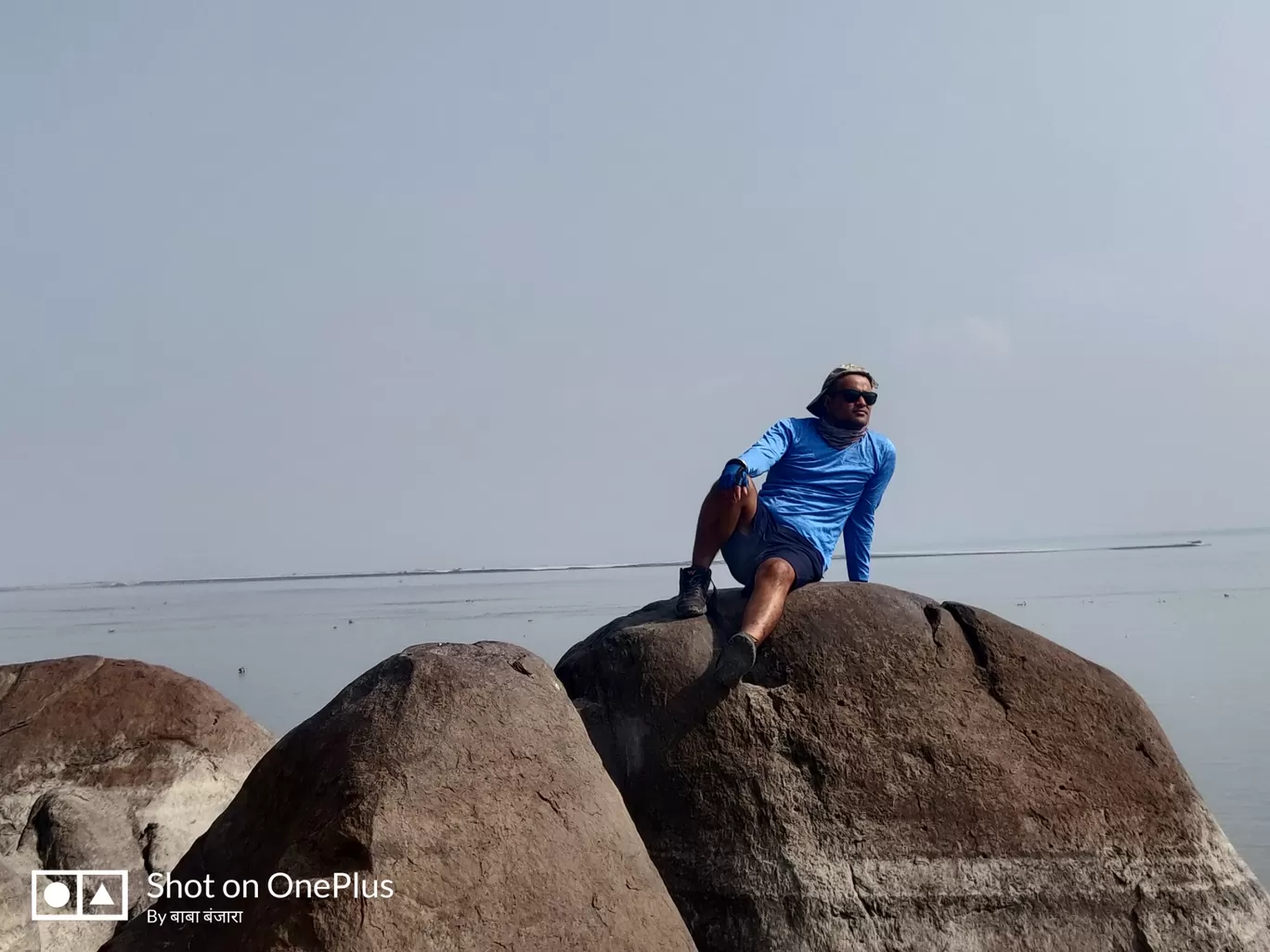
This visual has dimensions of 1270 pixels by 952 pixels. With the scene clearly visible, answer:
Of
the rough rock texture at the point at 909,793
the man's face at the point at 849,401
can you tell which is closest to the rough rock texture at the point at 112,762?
the rough rock texture at the point at 909,793

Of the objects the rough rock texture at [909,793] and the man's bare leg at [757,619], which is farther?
the man's bare leg at [757,619]

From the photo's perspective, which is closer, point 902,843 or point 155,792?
point 902,843

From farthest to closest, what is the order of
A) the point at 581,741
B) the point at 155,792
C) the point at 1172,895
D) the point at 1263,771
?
the point at 1263,771, the point at 155,792, the point at 1172,895, the point at 581,741

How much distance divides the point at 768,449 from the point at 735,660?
46.2 inches

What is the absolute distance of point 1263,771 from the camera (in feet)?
30.0

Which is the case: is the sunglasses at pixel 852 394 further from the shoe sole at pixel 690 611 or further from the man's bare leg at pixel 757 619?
the shoe sole at pixel 690 611

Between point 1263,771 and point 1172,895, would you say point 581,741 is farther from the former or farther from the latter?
point 1263,771

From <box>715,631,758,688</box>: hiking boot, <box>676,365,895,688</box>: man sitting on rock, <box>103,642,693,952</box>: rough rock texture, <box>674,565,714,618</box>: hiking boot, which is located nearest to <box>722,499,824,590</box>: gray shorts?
<box>676,365,895,688</box>: man sitting on rock

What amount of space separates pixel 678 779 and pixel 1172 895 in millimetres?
1871

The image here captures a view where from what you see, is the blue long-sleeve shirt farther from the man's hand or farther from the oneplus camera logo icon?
the oneplus camera logo icon

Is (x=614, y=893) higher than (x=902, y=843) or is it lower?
higher

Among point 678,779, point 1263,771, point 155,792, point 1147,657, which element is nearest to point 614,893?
point 678,779

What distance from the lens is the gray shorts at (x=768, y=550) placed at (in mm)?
5383

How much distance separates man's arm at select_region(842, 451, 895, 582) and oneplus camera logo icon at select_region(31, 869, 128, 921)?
3771 mm
